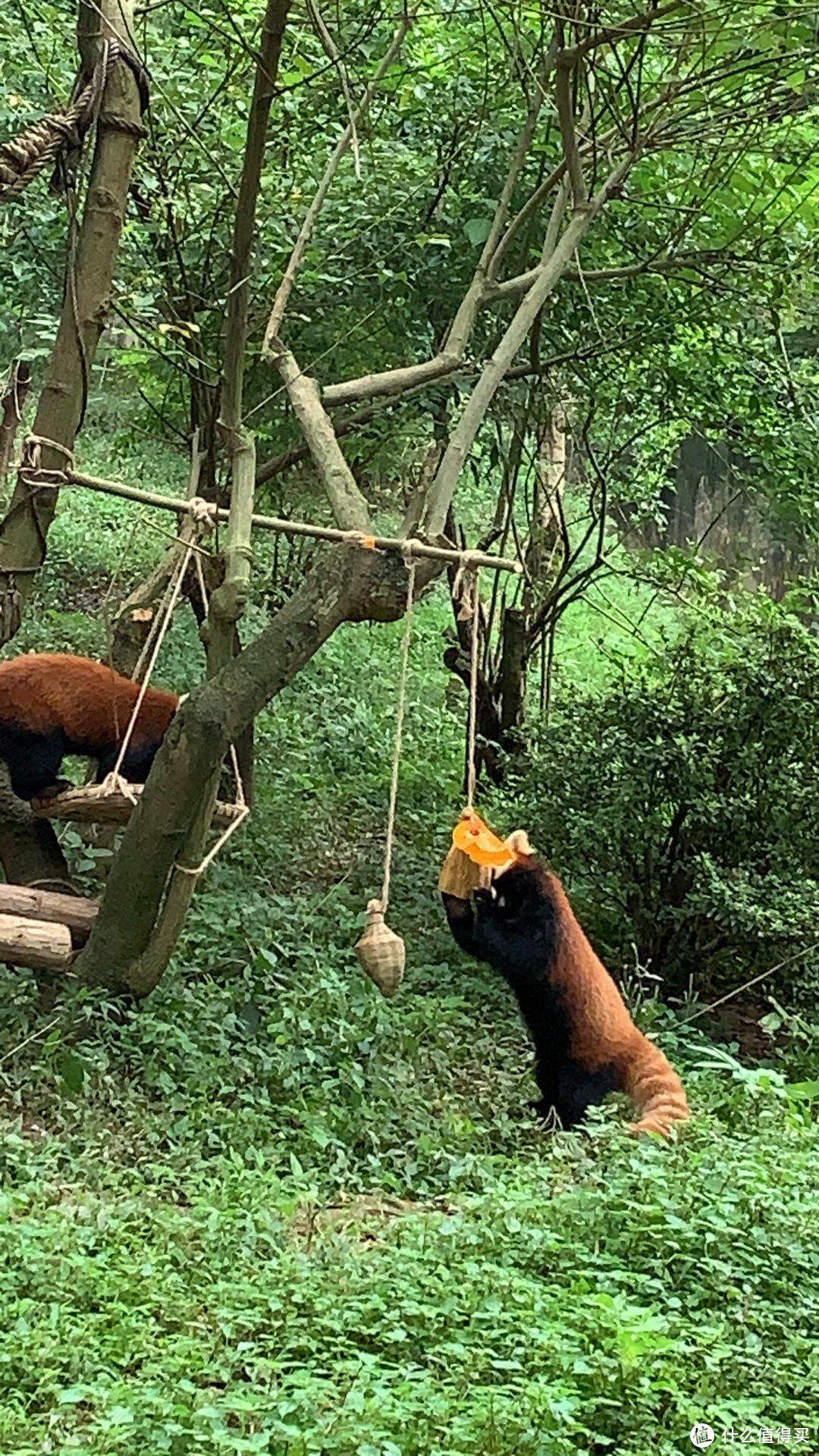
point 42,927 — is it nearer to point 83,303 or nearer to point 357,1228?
point 357,1228

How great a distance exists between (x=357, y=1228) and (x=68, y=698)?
2536 mm

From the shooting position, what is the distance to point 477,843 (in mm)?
3992

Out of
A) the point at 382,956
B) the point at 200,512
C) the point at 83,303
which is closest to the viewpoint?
the point at 382,956

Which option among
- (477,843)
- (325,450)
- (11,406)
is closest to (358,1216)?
(477,843)

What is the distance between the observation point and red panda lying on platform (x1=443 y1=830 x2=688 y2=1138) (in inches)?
180

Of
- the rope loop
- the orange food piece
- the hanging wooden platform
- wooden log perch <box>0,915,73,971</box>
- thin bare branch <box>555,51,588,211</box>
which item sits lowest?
wooden log perch <box>0,915,73,971</box>

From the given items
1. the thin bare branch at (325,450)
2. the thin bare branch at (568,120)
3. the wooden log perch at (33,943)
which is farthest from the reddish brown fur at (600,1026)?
the thin bare branch at (568,120)

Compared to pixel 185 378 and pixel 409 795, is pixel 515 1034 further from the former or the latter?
pixel 185 378

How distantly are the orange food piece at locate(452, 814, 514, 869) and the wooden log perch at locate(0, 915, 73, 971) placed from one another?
1.21 meters

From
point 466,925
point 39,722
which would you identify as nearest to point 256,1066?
point 466,925

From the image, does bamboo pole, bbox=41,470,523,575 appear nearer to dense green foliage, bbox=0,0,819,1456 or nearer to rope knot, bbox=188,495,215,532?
rope knot, bbox=188,495,215,532

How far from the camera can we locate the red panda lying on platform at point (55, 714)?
536 centimetres

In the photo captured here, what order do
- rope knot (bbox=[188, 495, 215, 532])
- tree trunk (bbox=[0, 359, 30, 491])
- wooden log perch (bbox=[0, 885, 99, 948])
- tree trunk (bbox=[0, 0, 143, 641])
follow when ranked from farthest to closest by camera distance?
tree trunk (bbox=[0, 359, 30, 491]) → tree trunk (bbox=[0, 0, 143, 641]) → wooden log perch (bbox=[0, 885, 99, 948]) → rope knot (bbox=[188, 495, 215, 532])

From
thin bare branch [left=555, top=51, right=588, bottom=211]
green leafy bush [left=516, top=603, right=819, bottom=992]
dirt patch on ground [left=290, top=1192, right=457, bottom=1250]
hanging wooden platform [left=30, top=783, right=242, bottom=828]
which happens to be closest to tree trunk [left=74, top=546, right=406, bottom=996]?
hanging wooden platform [left=30, top=783, right=242, bottom=828]
